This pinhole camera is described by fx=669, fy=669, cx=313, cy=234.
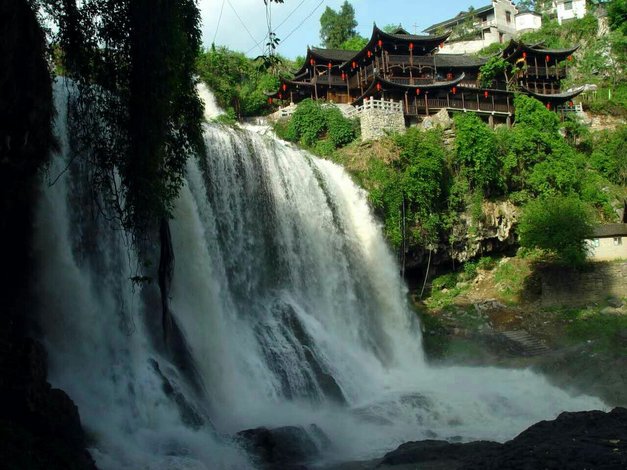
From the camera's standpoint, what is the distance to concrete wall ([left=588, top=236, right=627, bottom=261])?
91.5ft

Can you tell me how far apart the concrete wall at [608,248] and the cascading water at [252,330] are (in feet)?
29.0

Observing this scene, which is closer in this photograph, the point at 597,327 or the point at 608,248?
the point at 597,327

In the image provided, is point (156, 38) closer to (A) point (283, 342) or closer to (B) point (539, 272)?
(A) point (283, 342)

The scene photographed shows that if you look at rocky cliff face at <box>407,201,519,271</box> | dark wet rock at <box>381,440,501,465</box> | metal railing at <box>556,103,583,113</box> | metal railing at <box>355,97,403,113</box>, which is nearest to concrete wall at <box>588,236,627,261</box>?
rocky cliff face at <box>407,201,519,271</box>

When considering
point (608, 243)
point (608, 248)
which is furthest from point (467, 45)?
point (608, 248)

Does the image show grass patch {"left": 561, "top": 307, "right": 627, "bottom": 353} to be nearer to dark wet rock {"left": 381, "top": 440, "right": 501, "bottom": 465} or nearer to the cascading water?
the cascading water

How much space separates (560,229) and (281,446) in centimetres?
1817

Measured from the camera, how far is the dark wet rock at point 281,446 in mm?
12320

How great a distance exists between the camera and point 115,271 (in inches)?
583

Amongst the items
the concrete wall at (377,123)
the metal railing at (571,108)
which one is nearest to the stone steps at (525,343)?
the concrete wall at (377,123)

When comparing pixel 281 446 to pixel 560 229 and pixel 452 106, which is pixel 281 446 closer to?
pixel 560 229

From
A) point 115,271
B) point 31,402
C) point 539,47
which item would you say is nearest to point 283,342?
point 115,271

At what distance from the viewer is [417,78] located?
39.2m

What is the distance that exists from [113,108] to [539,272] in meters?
21.6
